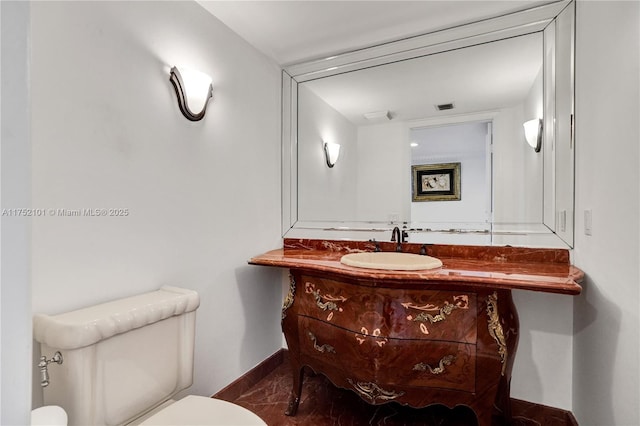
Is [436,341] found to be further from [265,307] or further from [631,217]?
[265,307]

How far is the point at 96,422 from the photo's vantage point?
1013mm

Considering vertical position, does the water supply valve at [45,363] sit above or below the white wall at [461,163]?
below

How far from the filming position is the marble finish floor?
1.74 meters

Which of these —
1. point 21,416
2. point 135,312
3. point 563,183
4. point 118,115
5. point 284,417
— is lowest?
point 284,417

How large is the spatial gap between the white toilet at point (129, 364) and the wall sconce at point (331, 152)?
1.40 m

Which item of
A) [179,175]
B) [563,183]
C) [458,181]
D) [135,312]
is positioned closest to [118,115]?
[179,175]

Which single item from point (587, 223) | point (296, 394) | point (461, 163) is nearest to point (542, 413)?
point (587, 223)

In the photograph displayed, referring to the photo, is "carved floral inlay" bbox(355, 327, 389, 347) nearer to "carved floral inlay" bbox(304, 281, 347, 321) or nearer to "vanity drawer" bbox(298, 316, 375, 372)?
"vanity drawer" bbox(298, 316, 375, 372)

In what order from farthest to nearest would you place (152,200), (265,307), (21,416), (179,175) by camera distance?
(265,307), (179,175), (152,200), (21,416)

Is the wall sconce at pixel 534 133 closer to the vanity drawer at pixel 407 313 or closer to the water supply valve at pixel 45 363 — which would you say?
the vanity drawer at pixel 407 313

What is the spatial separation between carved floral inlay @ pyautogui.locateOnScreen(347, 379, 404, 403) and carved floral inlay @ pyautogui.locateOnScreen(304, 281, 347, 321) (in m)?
0.34

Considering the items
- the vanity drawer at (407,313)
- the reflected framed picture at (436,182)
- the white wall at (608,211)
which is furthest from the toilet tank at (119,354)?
the white wall at (608,211)

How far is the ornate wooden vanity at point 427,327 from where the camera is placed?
54.1 inches

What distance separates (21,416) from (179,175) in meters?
1.37
